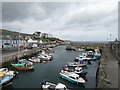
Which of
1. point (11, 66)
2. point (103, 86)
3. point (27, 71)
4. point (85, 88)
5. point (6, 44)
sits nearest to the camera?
point (103, 86)

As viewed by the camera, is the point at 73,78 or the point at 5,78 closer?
the point at 5,78

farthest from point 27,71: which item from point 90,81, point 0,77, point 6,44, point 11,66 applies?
point 6,44

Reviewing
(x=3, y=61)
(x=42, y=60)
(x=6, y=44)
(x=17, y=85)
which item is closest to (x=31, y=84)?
(x=17, y=85)

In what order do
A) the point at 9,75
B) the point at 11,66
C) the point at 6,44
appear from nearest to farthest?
the point at 9,75 → the point at 11,66 → the point at 6,44

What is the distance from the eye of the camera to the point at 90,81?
2816 centimetres

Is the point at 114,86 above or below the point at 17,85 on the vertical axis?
above

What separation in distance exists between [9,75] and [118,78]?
53.1ft

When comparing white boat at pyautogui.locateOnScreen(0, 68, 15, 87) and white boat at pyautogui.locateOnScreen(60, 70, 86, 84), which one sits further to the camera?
white boat at pyautogui.locateOnScreen(60, 70, 86, 84)

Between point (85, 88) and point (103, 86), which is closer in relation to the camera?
point (103, 86)

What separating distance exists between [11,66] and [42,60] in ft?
44.1

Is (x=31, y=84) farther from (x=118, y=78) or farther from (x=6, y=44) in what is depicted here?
(x=6, y=44)

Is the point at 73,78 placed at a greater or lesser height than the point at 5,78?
lesser

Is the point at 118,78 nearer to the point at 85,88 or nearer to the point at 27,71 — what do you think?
the point at 85,88

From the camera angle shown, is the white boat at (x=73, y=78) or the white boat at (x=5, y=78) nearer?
the white boat at (x=5, y=78)
